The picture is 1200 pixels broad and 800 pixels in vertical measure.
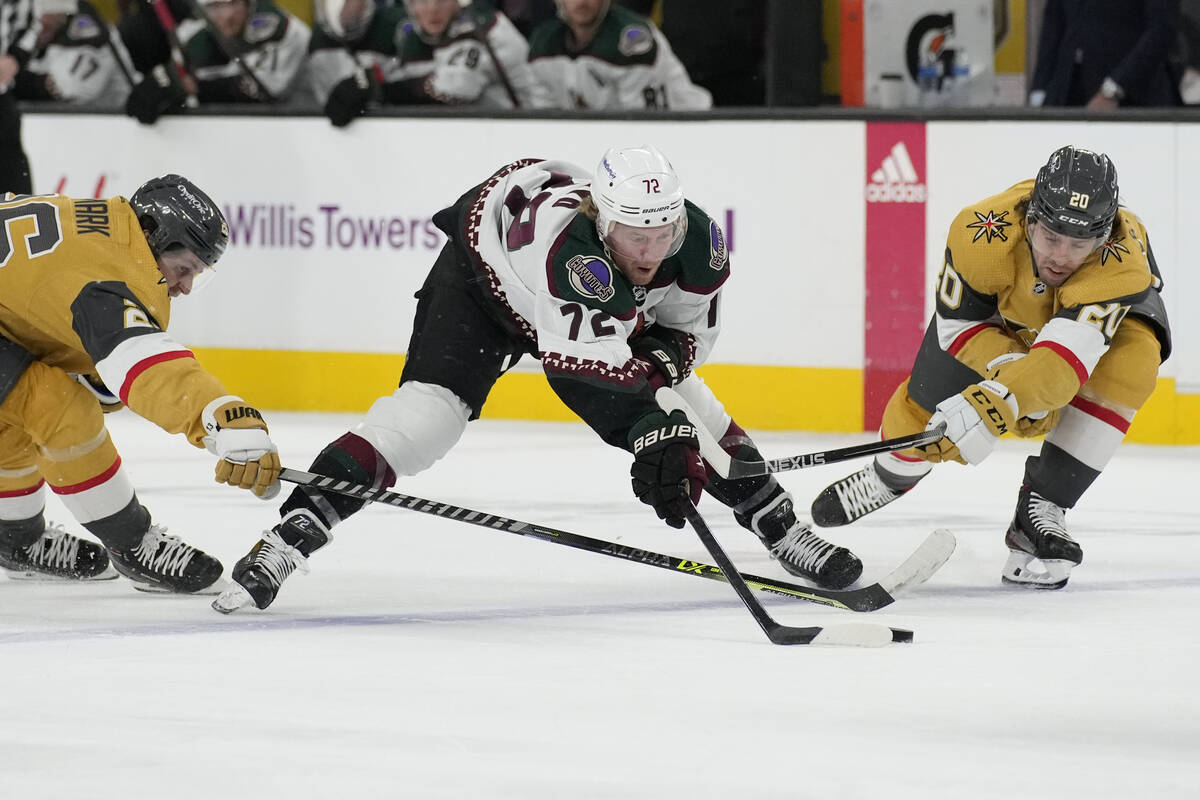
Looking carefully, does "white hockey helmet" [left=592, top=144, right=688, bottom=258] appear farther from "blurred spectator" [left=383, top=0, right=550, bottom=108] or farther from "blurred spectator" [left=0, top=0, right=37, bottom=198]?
"blurred spectator" [left=0, top=0, right=37, bottom=198]

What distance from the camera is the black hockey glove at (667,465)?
3180mm

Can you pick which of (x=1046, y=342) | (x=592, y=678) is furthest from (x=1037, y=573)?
(x=592, y=678)

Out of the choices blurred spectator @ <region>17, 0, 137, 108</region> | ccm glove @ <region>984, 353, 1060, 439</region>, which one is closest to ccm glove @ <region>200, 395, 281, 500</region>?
ccm glove @ <region>984, 353, 1060, 439</region>

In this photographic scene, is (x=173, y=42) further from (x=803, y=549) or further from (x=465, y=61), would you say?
(x=803, y=549)

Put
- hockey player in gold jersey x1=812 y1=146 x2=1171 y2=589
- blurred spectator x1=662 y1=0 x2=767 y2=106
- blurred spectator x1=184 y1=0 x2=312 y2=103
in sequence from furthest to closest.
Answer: blurred spectator x1=184 y1=0 x2=312 y2=103, blurred spectator x1=662 y1=0 x2=767 y2=106, hockey player in gold jersey x1=812 y1=146 x2=1171 y2=589

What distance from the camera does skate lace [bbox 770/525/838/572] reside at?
3.66m

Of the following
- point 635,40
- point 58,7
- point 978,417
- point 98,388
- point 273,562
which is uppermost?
point 58,7

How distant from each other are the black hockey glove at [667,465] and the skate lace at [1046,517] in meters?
0.85

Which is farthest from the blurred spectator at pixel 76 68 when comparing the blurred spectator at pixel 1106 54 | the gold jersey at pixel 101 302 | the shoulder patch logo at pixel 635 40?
the gold jersey at pixel 101 302

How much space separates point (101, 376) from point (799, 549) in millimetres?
1327

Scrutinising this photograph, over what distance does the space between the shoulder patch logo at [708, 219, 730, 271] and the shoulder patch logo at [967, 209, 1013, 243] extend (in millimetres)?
595

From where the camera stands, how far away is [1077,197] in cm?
355

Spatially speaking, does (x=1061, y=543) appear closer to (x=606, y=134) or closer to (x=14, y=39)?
(x=606, y=134)

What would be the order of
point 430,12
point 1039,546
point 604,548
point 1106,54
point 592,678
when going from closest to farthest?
point 592,678 < point 604,548 < point 1039,546 < point 1106,54 < point 430,12
